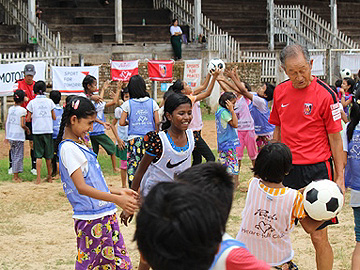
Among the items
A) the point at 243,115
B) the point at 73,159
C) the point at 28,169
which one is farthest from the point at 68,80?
the point at 73,159

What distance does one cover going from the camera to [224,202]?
91.6 inches

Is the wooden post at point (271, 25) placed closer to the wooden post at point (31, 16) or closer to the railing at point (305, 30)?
the railing at point (305, 30)

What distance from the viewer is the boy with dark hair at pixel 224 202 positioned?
2.34m

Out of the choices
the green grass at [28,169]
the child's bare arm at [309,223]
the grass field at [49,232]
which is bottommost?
the grass field at [49,232]

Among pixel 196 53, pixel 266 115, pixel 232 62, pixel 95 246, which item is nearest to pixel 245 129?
pixel 266 115

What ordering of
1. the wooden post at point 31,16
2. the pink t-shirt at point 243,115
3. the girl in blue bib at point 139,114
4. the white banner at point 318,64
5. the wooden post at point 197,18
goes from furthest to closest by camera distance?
the wooden post at point 197,18 → the white banner at point 318,64 → the wooden post at point 31,16 → the pink t-shirt at point 243,115 → the girl in blue bib at point 139,114

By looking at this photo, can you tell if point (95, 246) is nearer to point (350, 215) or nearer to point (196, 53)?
point (350, 215)

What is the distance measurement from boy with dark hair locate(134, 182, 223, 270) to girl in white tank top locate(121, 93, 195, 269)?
114 inches

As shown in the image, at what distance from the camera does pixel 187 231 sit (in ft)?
6.11

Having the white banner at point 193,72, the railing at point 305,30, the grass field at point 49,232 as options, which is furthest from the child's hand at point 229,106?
the railing at point 305,30

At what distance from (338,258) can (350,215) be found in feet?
5.98

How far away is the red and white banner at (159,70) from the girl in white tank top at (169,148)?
477 inches

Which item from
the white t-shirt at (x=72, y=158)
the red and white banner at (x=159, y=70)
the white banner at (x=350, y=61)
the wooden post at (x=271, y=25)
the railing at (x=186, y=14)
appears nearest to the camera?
the white t-shirt at (x=72, y=158)

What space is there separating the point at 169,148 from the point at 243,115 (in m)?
4.54
